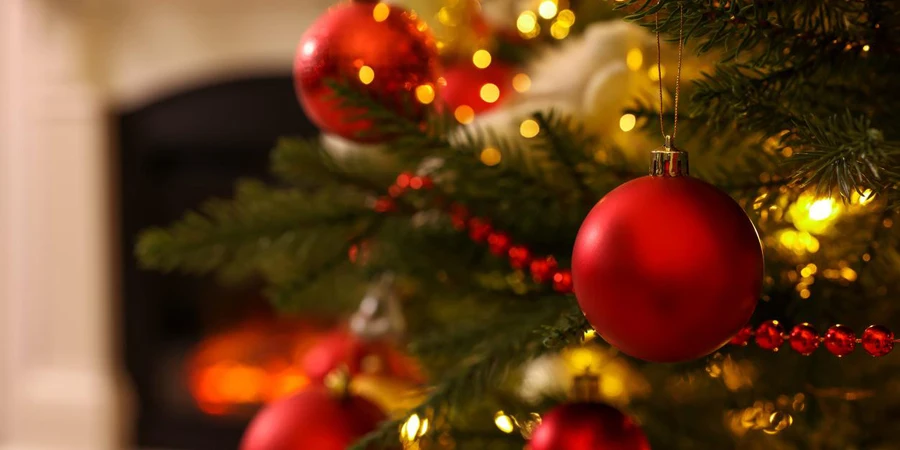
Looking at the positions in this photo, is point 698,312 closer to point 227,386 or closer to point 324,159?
point 324,159

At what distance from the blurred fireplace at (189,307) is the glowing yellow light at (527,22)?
4.10ft

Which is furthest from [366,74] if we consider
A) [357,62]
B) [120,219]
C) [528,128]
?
[120,219]

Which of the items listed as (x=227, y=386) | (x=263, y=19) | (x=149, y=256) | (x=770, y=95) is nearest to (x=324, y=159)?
(x=149, y=256)

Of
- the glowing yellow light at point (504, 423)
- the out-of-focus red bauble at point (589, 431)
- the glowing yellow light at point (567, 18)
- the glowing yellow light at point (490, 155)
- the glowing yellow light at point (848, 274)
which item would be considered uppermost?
the glowing yellow light at point (567, 18)

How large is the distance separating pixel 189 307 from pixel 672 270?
183 centimetres

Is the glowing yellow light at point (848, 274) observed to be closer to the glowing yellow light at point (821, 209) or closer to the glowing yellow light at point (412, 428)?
the glowing yellow light at point (821, 209)

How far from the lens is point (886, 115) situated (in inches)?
13.5

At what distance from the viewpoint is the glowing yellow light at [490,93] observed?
23.3 inches

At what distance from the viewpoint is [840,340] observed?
30 cm

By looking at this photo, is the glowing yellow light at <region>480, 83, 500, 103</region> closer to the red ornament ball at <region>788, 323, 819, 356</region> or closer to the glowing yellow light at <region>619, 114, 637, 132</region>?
the glowing yellow light at <region>619, 114, 637, 132</region>

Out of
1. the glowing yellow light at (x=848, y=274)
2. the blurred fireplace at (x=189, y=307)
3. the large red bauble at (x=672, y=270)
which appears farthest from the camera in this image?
the blurred fireplace at (x=189, y=307)

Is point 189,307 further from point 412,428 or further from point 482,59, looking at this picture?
point 412,428

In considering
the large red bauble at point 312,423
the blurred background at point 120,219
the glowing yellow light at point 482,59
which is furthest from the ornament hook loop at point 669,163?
the blurred background at point 120,219

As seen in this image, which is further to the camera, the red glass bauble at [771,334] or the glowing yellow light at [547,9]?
the glowing yellow light at [547,9]
